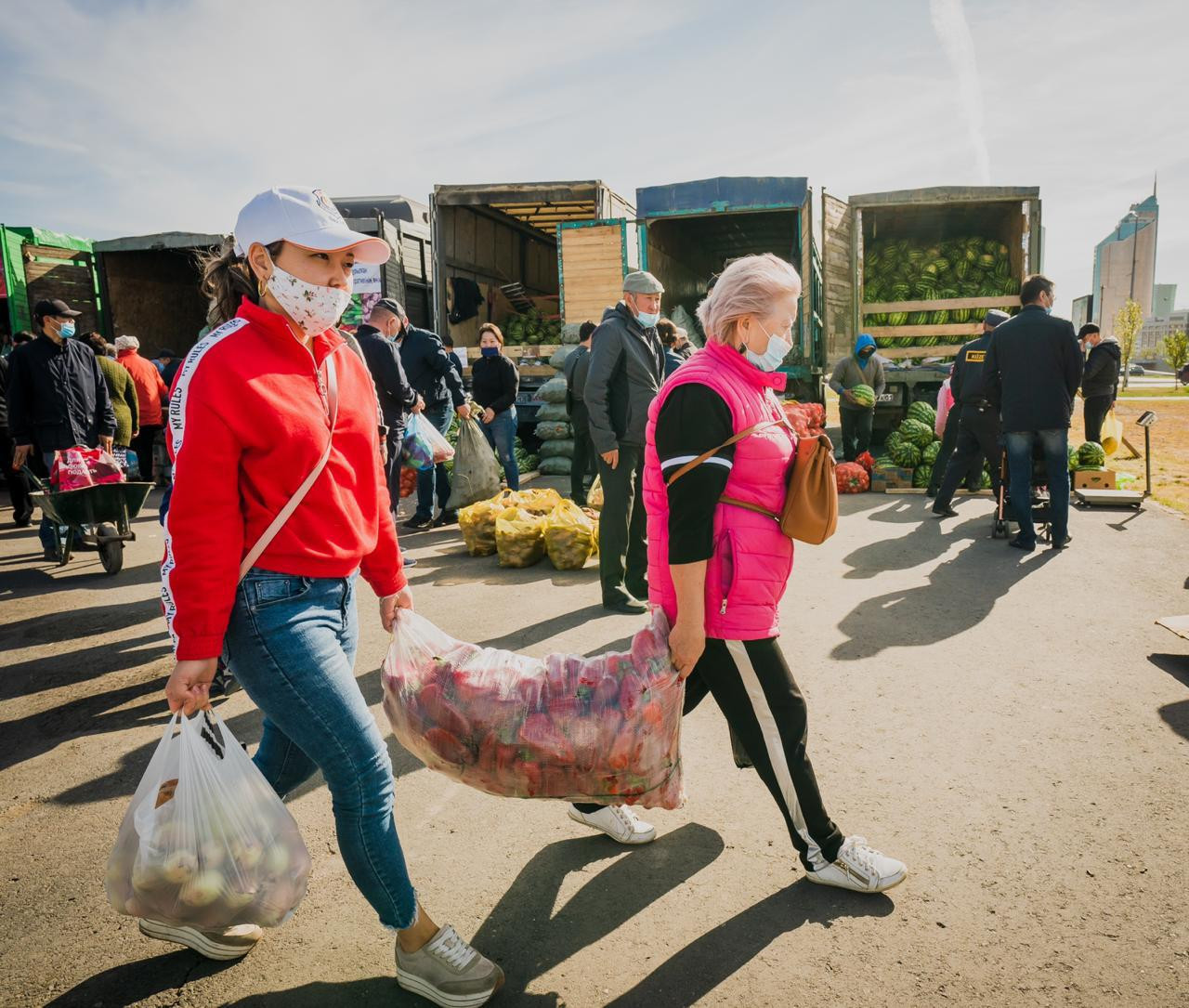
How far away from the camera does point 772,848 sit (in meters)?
2.85

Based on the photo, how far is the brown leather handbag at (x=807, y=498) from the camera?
2.31m

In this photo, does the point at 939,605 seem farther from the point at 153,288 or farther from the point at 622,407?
the point at 153,288

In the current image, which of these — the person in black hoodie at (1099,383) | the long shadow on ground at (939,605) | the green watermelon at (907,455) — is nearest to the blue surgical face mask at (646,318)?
the long shadow on ground at (939,605)

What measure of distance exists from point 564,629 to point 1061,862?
118 inches

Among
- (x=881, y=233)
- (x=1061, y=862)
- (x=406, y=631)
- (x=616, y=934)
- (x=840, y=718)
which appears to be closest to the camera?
(x=406, y=631)

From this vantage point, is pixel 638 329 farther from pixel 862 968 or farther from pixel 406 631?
pixel 862 968

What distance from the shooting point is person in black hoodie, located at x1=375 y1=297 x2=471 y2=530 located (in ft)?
26.8

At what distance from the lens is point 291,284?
2.03 m

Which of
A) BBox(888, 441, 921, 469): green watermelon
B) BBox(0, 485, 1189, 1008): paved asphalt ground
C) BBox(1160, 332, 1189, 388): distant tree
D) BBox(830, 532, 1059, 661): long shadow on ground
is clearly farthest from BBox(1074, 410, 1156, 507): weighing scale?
BBox(1160, 332, 1189, 388): distant tree

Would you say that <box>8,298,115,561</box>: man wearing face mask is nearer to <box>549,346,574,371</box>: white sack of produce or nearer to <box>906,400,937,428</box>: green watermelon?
<box>549,346,574,371</box>: white sack of produce

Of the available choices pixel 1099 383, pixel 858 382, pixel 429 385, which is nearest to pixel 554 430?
pixel 429 385

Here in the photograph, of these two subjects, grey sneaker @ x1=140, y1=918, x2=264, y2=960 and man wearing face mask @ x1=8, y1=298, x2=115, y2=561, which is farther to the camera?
man wearing face mask @ x1=8, y1=298, x2=115, y2=561

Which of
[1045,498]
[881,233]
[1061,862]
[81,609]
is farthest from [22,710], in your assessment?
[881,233]

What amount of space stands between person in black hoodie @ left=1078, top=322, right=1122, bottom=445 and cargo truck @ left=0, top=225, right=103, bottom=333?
1570cm
